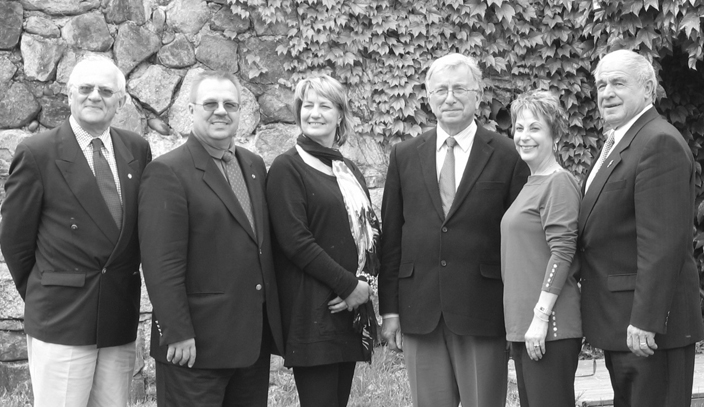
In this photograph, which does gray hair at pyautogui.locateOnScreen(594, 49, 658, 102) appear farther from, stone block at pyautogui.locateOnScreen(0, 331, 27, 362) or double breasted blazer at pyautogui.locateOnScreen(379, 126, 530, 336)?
stone block at pyautogui.locateOnScreen(0, 331, 27, 362)

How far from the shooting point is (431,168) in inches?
132

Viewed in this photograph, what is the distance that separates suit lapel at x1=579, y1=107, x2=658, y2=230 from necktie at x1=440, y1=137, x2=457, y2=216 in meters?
0.58

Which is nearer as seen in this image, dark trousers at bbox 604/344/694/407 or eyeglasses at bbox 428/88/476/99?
dark trousers at bbox 604/344/694/407

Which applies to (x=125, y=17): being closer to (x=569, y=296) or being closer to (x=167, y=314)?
(x=167, y=314)

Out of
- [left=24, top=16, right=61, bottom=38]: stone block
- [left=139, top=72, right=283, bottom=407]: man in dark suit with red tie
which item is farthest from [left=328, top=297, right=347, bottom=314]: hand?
[left=24, top=16, right=61, bottom=38]: stone block

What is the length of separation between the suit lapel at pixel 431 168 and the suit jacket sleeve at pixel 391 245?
152 millimetres

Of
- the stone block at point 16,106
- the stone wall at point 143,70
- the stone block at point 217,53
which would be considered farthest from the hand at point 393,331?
the stone block at point 16,106

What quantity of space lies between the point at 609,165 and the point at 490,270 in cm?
67

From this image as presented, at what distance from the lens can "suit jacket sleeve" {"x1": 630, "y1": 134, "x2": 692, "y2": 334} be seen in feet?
9.07

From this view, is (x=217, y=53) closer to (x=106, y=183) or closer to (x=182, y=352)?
(x=106, y=183)

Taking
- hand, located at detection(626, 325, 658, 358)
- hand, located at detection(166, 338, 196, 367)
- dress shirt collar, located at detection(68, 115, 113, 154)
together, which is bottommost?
hand, located at detection(166, 338, 196, 367)

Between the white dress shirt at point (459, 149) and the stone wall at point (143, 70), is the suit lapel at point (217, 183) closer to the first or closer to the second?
the white dress shirt at point (459, 149)

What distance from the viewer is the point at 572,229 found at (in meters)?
2.96

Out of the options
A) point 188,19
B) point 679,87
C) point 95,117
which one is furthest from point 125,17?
point 679,87
